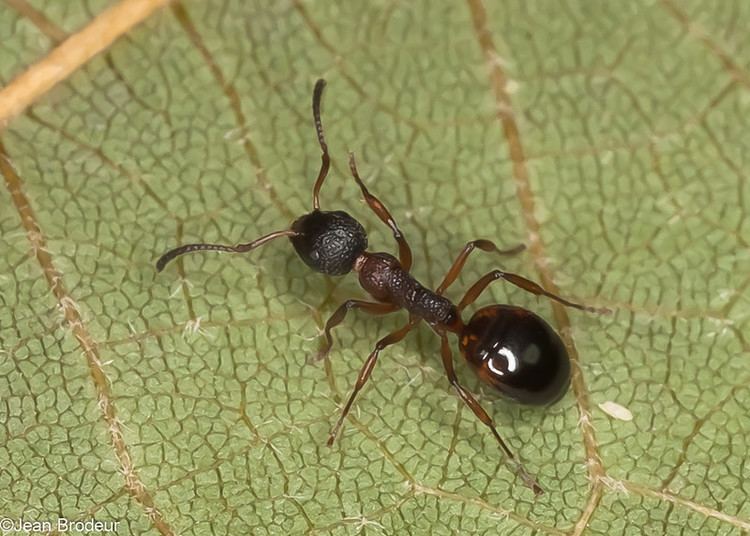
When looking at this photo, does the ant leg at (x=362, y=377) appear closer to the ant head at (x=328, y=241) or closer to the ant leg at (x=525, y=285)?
the ant head at (x=328, y=241)

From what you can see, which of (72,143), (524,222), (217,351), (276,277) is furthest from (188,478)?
(524,222)

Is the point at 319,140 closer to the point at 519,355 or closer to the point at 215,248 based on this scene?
the point at 215,248

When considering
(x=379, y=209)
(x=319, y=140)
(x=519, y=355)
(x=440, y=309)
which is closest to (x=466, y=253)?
(x=440, y=309)

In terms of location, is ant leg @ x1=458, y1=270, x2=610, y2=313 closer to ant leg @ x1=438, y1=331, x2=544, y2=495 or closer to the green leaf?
the green leaf

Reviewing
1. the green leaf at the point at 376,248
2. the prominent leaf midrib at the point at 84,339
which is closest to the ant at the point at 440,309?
the green leaf at the point at 376,248

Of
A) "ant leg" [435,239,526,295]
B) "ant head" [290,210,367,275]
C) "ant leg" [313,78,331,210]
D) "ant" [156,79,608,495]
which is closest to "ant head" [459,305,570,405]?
"ant" [156,79,608,495]

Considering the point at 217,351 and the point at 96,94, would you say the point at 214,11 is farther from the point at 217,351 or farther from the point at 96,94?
the point at 217,351

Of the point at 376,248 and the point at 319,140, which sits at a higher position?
the point at 319,140

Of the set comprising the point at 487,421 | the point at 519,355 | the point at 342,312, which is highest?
the point at 342,312
